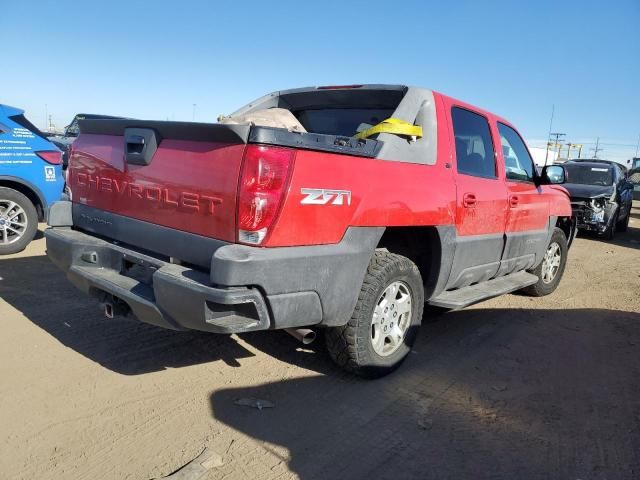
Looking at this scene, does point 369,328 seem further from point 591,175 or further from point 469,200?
point 591,175

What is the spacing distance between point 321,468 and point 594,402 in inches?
81.7

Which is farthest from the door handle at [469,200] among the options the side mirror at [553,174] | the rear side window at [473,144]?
the side mirror at [553,174]

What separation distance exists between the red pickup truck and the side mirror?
0.91 m

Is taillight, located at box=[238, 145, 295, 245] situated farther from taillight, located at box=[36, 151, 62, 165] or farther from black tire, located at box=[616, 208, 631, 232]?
black tire, located at box=[616, 208, 631, 232]

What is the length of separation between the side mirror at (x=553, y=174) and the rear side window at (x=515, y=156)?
0.47ft

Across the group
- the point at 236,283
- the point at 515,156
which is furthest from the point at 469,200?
the point at 236,283

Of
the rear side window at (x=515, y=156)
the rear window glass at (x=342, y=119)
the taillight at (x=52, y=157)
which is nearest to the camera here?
the rear window glass at (x=342, y=119)

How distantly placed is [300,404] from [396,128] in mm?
1894

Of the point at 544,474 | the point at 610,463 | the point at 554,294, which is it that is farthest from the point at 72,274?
the point at 554,294

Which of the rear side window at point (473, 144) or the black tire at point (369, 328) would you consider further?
the rear side window at point (473, 144)

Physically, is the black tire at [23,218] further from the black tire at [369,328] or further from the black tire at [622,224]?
the black tire at [622,224]

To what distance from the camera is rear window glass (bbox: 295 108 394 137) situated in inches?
164

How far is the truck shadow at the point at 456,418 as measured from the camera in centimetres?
264

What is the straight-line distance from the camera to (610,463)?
9.00 feet
